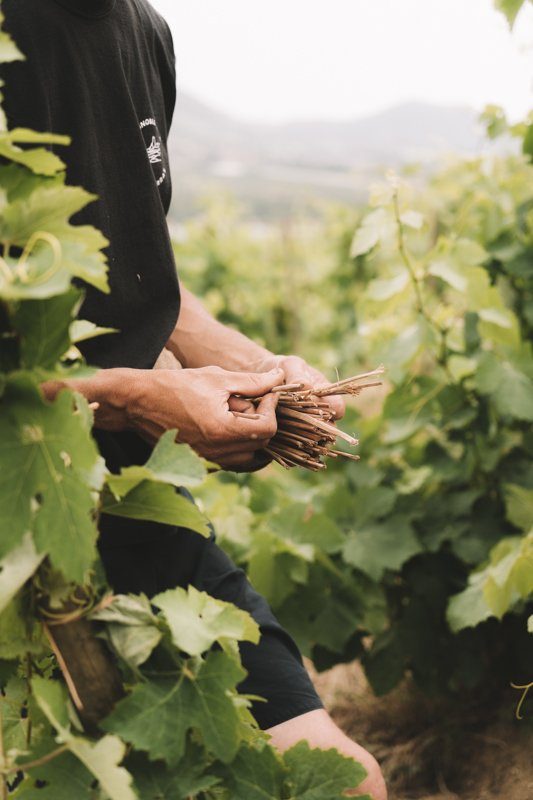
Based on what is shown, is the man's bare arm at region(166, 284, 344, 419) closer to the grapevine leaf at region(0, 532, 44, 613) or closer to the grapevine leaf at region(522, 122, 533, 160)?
the grapevine leaf at region(0, 532, 44, 613)

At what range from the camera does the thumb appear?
1647 mm

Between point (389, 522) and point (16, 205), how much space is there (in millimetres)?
2145

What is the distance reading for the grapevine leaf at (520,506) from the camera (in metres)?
2.56

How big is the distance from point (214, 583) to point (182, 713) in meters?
0.72

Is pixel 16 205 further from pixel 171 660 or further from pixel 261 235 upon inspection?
pixel 261 235

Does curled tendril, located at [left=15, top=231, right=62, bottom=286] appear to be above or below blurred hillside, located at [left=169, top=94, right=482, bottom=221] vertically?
above

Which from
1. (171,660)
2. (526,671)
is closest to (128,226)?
(171,660)

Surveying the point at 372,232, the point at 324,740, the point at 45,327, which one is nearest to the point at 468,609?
the point at 324,740

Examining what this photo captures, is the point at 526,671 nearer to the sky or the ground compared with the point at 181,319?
nearer to the ground

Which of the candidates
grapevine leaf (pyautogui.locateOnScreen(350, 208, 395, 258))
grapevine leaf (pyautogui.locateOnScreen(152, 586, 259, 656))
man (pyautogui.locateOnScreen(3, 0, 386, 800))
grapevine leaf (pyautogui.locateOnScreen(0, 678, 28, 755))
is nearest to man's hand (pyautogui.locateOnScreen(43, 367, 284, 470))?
man (pyautogui.locateOnScreen(3, 0, 386, 800))

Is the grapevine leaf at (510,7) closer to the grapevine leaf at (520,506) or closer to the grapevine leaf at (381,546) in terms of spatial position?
the grapevine leaf at (520,506)

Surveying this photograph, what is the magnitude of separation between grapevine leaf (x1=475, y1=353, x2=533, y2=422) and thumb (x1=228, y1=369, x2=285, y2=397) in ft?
3.91

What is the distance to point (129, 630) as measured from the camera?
1.25 metres

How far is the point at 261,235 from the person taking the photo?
10.6m
